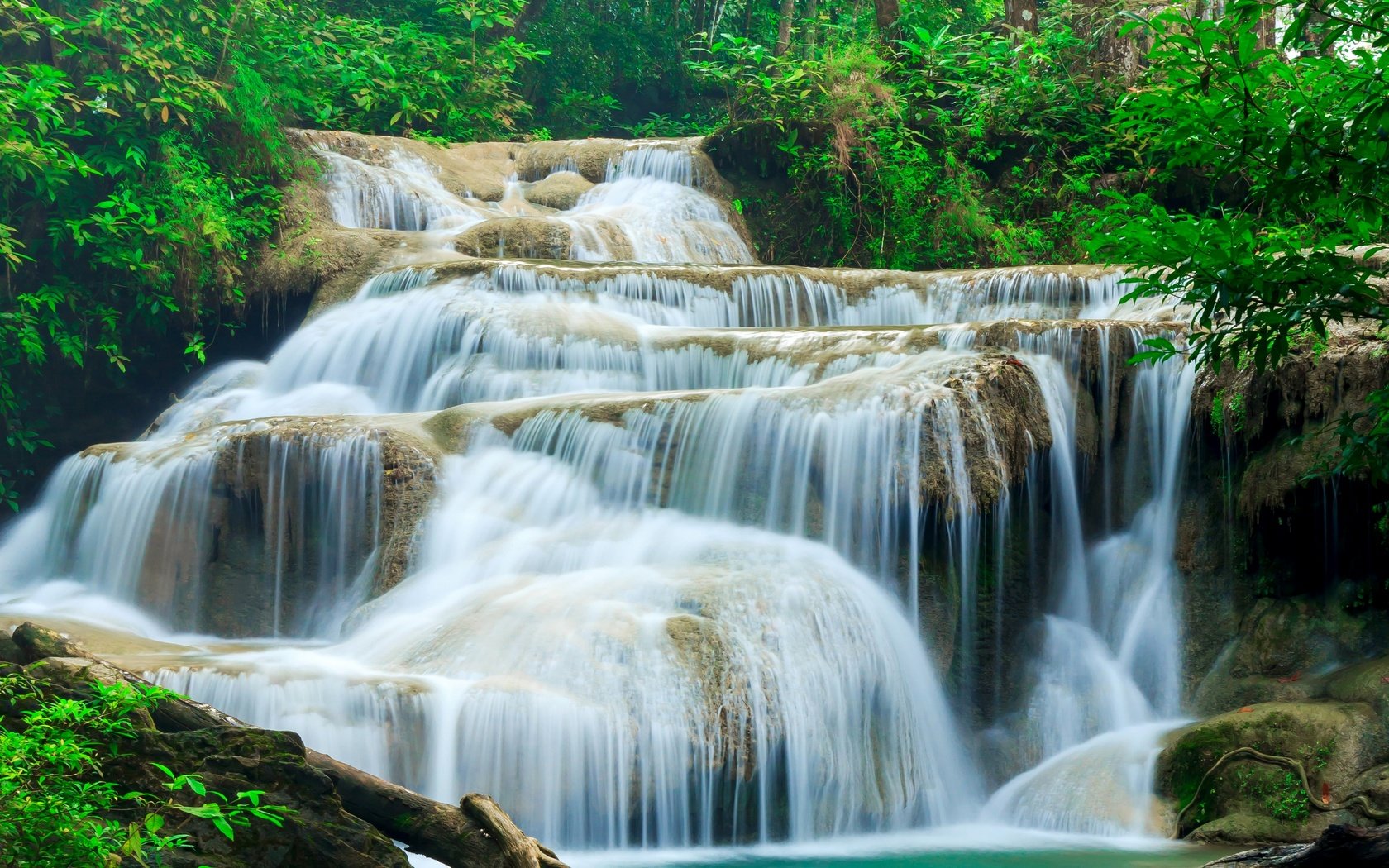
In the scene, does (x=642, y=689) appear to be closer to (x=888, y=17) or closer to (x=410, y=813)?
(x=410, y=813)

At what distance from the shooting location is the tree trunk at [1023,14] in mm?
18109

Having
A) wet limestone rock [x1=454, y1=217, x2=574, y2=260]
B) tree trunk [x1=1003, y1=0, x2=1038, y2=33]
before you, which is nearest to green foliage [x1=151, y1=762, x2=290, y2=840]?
wet limestone rock [x1=454, y1=217, x2=574, y2=260]

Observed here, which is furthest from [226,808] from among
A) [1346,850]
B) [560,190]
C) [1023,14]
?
[1023,14]

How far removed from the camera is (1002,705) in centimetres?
802

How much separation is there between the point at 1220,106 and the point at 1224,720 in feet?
13.1

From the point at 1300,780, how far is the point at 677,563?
3700 mm

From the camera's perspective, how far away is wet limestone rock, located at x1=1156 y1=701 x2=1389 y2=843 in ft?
20.6

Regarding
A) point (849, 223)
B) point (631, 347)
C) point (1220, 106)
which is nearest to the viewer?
point (1220, 106)

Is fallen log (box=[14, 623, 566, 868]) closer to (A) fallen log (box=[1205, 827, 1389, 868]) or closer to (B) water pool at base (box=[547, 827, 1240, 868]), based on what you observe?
(B) water pool at base (box=[547, 827, 1240, 868])

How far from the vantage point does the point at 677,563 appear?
7.77 m

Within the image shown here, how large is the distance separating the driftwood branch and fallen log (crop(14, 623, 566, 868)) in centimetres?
404

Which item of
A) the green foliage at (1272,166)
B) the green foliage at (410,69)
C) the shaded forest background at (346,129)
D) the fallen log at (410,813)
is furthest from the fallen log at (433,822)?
the green foliage at (410,69)

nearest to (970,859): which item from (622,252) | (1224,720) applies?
(1224,720)

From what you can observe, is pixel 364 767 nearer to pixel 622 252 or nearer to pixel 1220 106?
pixel 1220 106
